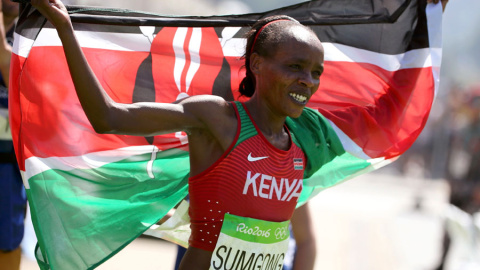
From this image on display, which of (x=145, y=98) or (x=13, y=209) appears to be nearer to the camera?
(x=145, y=98)

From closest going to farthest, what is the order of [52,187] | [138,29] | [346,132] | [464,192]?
[52,187] < [138,29] < [346,132] < [464,192]

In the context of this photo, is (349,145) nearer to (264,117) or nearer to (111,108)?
(264,117)

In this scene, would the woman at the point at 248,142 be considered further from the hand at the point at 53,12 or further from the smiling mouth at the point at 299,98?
the hand at the point at 53,12

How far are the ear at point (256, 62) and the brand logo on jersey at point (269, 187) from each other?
469 millimetres

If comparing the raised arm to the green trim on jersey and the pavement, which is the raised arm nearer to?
the green trim on jersey

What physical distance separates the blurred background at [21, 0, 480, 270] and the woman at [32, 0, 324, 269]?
240cm

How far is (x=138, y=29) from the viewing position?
375 cm

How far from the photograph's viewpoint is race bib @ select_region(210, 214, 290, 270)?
3.10 meters

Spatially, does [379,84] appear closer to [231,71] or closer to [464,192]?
[231,71]

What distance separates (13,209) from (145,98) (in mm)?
1373

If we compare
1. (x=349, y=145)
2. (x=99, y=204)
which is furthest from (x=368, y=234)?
(x=99, y=204)

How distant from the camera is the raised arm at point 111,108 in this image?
107 inches

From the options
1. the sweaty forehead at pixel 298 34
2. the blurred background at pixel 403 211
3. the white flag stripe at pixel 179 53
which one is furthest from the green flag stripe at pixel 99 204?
the blurred background at pixel 403 211

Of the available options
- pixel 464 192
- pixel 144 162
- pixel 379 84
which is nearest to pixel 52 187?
pixel 144 162
